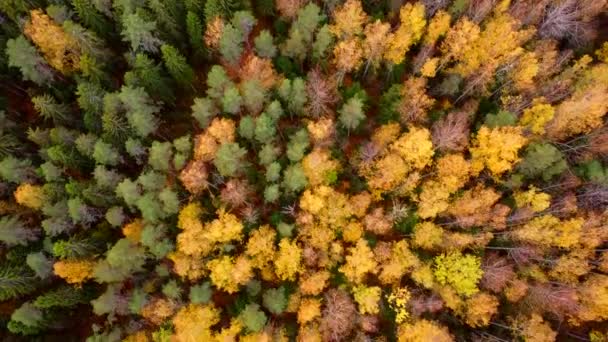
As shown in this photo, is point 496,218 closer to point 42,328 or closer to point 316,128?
point 316,128

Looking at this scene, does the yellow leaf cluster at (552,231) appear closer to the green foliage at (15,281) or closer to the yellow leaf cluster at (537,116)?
the yellow leaf cluster at (537,116)

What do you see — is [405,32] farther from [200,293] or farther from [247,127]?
[200,293]

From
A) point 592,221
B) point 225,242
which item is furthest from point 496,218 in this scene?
point 225,242

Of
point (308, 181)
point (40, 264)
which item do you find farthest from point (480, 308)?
point (40, 264)

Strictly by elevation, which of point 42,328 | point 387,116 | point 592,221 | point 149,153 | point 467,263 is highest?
point 387,116

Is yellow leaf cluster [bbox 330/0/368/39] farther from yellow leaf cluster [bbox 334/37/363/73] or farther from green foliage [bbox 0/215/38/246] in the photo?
green foliage [bbox 0/215/38/246]

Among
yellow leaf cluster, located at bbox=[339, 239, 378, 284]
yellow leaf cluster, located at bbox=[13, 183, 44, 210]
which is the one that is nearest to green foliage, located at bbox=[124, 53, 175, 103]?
yellow leaf cluster, located at bbox=[13, 183, 44, 210]
